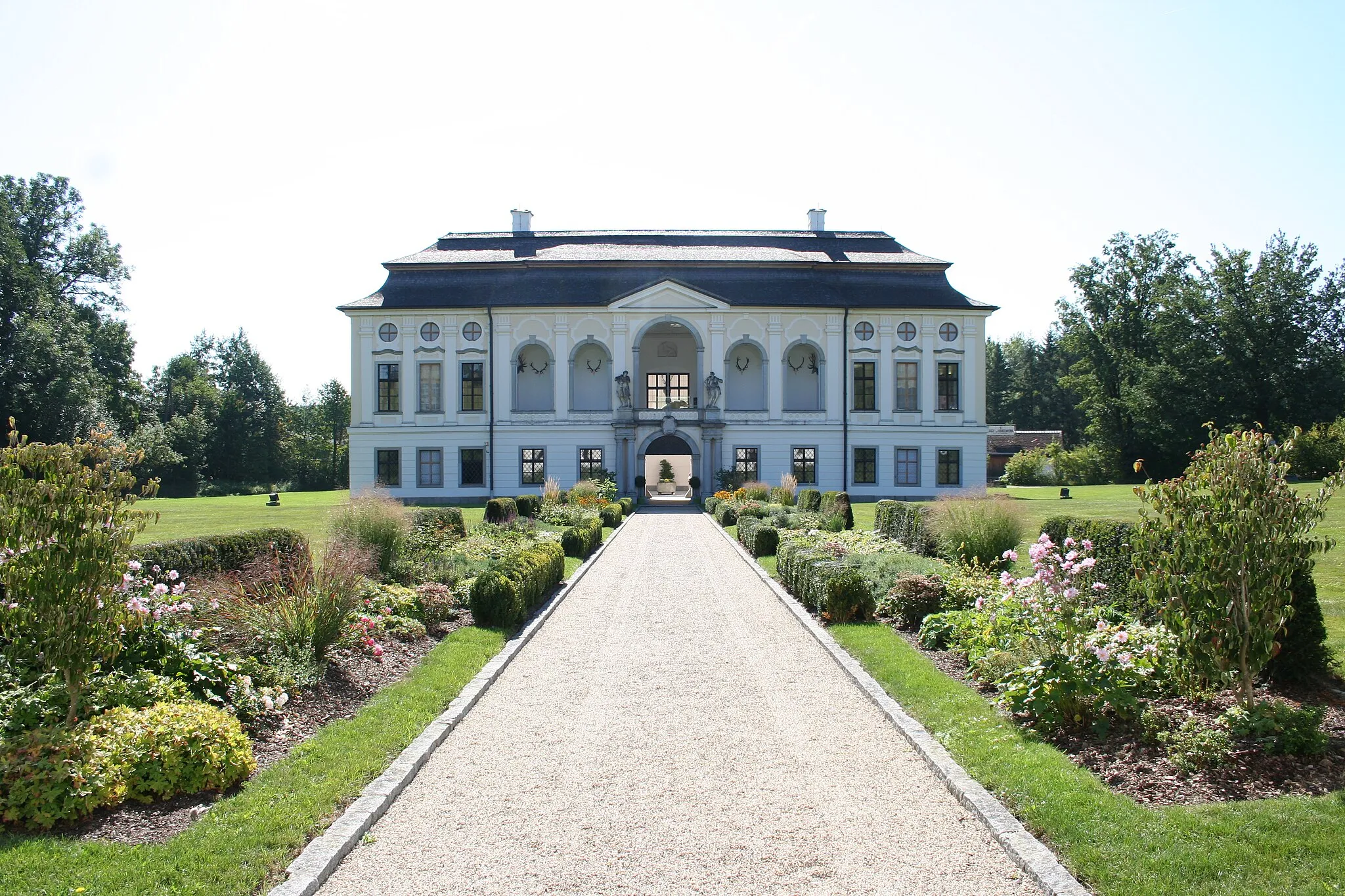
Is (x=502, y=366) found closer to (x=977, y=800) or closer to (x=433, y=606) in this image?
(x=433, y=606)

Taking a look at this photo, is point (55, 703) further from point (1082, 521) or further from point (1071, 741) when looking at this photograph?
point (1082, 521)

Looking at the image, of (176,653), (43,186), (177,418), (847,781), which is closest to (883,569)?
(847,781)

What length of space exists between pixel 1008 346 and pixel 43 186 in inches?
3141

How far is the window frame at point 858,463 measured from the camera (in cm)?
4262

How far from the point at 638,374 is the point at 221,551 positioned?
107 feet

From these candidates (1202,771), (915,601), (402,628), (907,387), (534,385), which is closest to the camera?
(1202,771)

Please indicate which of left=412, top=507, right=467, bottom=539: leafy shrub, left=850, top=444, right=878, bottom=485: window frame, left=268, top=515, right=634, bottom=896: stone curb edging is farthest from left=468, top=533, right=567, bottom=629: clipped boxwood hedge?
left=850, top=444, right=878, bottom=485: window frame

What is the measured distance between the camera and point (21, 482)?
6180 mm

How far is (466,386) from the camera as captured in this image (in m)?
42.8

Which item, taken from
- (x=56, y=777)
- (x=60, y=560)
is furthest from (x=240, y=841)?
(x=60, y=560)

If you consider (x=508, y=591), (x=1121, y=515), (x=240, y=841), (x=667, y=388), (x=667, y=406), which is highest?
(x=667, y=388)

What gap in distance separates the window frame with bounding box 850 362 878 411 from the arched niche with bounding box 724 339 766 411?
13.1 feet

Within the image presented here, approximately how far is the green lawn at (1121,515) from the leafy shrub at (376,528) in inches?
388

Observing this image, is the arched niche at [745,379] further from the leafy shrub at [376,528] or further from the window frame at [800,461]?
the leafy shrub at [376,528]
